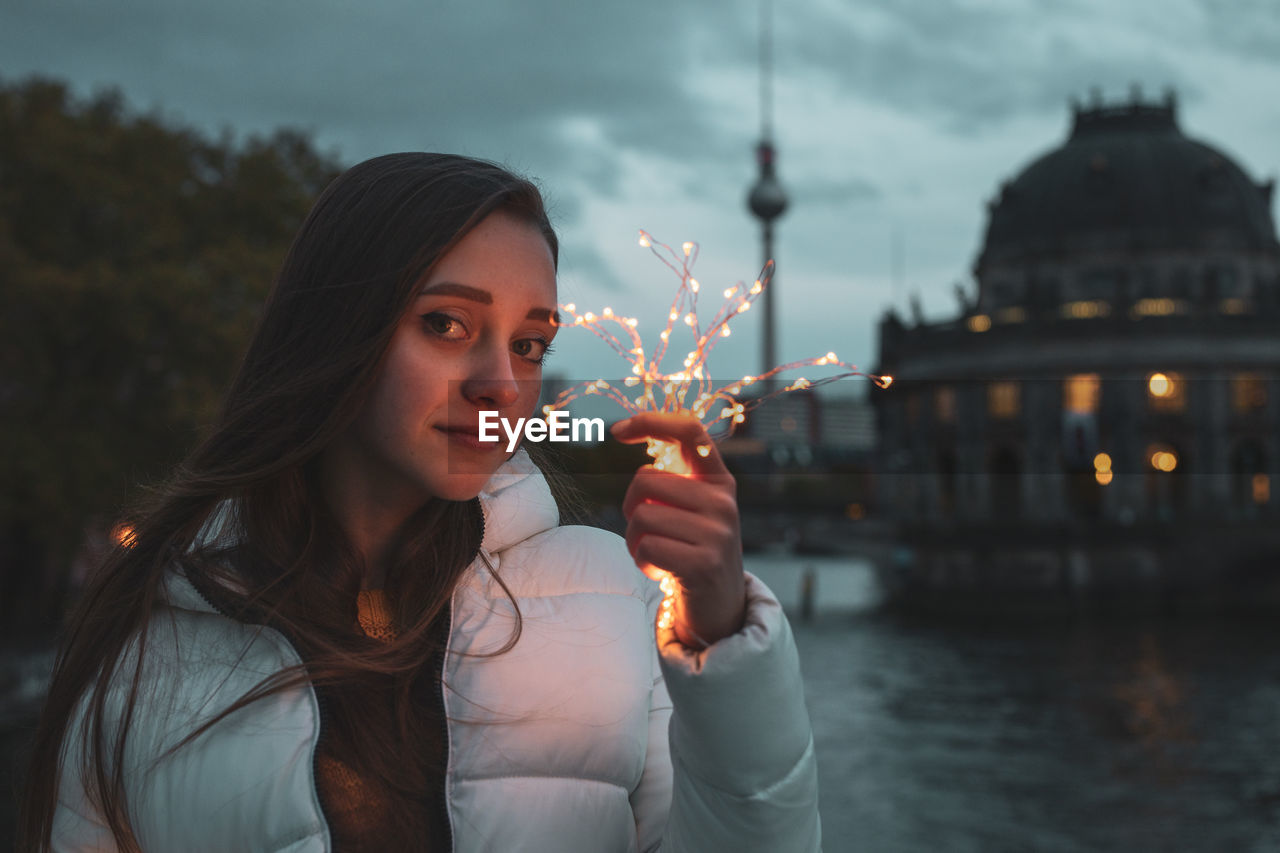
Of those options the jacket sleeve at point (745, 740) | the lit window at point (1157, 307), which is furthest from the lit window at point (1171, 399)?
the jacket sleeve at point (745, 740)

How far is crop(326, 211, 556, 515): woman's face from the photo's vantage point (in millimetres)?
2473

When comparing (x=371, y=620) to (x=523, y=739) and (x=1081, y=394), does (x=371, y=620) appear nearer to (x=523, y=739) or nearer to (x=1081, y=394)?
(x=523, y=739)

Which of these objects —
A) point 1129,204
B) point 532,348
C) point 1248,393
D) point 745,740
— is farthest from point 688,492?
point 1129,204

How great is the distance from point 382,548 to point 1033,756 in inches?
980

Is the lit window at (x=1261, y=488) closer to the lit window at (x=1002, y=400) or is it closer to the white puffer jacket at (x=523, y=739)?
the lit window at (x=1002, y=400)

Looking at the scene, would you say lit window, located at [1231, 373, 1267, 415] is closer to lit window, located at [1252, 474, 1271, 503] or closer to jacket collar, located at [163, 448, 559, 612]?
lit window, located at [1252, 474, 1271, 503]

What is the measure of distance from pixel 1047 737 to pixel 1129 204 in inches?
2095

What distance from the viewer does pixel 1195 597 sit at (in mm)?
53156

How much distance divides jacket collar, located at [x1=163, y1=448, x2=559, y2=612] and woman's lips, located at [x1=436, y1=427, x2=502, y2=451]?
0.36 metres

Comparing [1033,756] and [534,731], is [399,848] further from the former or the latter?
[1033,756]

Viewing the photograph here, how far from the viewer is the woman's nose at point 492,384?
2.42 m

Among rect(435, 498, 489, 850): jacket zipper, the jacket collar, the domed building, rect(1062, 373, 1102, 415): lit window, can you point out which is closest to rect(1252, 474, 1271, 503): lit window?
the domed building

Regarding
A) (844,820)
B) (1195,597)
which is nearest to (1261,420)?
(1195,597)

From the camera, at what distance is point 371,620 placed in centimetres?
282
